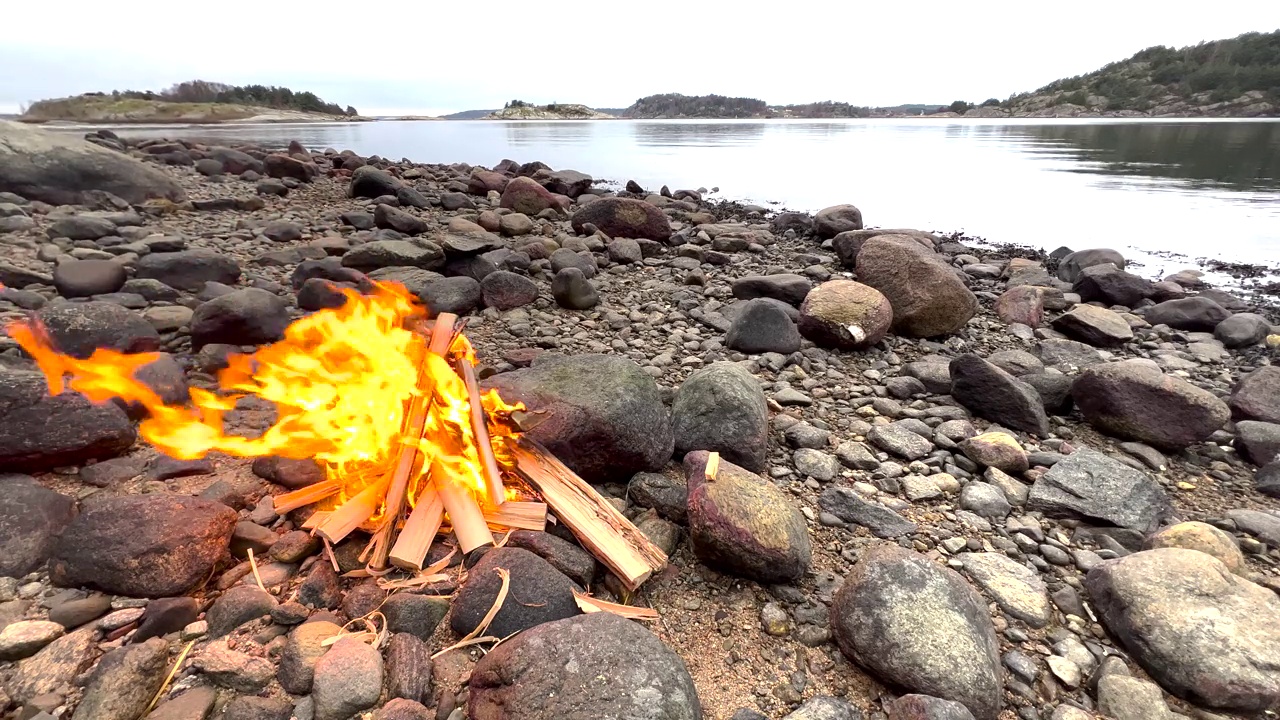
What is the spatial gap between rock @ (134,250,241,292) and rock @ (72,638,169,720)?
571 cm

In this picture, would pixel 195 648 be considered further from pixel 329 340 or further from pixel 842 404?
pixel 842 404

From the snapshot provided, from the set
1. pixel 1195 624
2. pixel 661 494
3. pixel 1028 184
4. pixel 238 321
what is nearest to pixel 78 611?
pixel 661 494

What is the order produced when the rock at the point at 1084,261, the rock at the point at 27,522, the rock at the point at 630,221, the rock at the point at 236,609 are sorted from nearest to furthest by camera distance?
1. the rock at the point at 236,609
2. the rock at the point at 27,522
3. the rock at the point at 1084,261
4. the rock at the point at 630,221

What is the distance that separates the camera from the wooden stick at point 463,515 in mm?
3039

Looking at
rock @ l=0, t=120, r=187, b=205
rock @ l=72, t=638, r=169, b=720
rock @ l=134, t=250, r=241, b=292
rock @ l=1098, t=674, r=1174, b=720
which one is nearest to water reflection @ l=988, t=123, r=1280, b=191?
rock @ l=1098, t=674, r=1174, b=720

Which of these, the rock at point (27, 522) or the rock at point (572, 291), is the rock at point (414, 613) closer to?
the rock at point (27, 522)

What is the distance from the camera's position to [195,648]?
2.47m

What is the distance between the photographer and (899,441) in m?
4.46

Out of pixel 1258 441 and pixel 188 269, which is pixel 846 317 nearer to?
pixel 1258 441

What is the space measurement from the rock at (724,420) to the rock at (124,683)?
2.92 meters

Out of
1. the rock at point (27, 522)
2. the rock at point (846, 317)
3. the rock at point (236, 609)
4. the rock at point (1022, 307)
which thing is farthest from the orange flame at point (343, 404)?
the rock at point (1022, 307)

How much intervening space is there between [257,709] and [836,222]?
1210 cm

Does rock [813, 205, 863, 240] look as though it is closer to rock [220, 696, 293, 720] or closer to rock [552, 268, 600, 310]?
rock [552, 268, 600, 310]

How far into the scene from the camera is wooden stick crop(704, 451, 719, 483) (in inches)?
130
